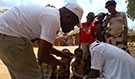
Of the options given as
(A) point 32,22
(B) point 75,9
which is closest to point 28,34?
(A) point 32,22

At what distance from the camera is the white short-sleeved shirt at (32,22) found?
14.0 feet

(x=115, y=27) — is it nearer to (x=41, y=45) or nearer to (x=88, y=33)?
(x=88, y=33)

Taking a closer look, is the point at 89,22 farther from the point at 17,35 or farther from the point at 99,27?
the point at 17,35

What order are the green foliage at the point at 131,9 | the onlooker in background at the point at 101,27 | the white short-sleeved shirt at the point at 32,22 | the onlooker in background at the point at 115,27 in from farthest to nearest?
the green foliage at the point at 131,9, the onlooker in background at the point at 101,27, the onlooker in background at the point at 115,27, the white short-sleeved shirt at the point at 32,22

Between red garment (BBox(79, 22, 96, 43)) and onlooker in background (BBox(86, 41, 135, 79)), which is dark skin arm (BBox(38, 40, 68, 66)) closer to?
onlooker in background (BBox(86, 41, 135, 79))

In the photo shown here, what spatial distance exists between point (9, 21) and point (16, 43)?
243 mm

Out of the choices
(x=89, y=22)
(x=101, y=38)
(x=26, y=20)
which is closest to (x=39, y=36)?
(x=26, y=20)

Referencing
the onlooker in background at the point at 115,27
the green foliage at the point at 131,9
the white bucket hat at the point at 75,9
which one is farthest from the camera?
the green foliage at the point at 131,9

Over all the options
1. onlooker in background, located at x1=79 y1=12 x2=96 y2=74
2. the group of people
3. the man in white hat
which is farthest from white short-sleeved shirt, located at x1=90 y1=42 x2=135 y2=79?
onlooker in background, located at x1=79 y1=12 x2=96 y2=74

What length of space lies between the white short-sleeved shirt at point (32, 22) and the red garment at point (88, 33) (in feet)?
12.9

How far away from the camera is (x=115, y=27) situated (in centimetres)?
735

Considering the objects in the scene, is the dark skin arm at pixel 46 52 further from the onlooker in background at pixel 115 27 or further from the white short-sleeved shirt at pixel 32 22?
the onlooker in background at pixel 115 27

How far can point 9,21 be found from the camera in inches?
180

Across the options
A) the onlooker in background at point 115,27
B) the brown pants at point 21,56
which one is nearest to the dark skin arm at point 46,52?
the brown pants at point 21,56
